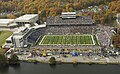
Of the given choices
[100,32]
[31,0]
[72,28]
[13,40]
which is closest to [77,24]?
[72,28]

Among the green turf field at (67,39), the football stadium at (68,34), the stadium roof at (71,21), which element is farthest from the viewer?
the stadium roof at (71,21)

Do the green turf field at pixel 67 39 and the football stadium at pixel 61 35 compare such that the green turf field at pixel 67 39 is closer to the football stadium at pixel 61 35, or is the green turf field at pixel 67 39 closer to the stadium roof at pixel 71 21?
the football stadium at pixel 61 35

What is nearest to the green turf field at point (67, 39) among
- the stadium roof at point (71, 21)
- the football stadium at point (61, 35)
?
the football stadium at point (61, 35)

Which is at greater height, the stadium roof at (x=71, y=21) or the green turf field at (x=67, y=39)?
the stadium roof at (x=71, y=21)

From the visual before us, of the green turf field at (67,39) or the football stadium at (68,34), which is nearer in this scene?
the football stadium at (68,34)

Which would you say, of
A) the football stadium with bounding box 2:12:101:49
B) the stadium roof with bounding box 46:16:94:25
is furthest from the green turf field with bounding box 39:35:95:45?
the stadium roof with bounding box 46:16:94:25

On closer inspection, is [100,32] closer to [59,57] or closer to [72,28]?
[72,28]

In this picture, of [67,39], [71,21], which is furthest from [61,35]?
[71,21]

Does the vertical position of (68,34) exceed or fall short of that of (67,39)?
it exceeds it

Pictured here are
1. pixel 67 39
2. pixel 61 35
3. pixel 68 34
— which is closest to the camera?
pixel 67 39

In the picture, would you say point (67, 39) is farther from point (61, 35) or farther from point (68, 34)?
point (68, 34)
